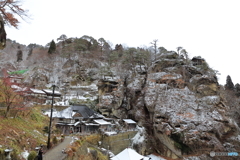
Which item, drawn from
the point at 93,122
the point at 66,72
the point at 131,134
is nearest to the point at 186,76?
the point at 131,134

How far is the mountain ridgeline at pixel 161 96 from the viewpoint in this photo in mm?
24672

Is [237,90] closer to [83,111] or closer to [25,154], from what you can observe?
[83,111]

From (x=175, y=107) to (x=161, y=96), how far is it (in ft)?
11.1

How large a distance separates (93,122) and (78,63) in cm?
2821

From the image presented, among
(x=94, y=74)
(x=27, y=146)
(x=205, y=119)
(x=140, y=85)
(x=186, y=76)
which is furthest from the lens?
(x=94, y=74)

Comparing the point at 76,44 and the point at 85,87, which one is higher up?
the point at 76,44

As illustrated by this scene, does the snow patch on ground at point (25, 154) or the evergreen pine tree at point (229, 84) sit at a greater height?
the evergreen pine tree at point (229, 84)

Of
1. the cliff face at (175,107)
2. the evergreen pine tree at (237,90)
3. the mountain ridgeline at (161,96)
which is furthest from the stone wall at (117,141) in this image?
the evergreen pine tree at (237,90)

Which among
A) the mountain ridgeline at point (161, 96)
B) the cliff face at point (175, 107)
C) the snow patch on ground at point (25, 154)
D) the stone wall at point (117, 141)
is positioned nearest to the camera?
the snow patch on ground at point (25, 154)

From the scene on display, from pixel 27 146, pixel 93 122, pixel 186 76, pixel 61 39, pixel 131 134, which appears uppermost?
pixel 61 39

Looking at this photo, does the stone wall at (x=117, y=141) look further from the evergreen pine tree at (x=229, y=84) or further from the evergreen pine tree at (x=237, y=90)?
the evergreen pine tree at (x=229, y=84)

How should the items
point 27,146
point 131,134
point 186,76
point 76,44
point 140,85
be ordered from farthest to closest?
point 76,44, point 140,85, point 186,76, point 131,134, point 27,146

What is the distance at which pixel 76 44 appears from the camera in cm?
5306

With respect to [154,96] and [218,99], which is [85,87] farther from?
[218,99]
